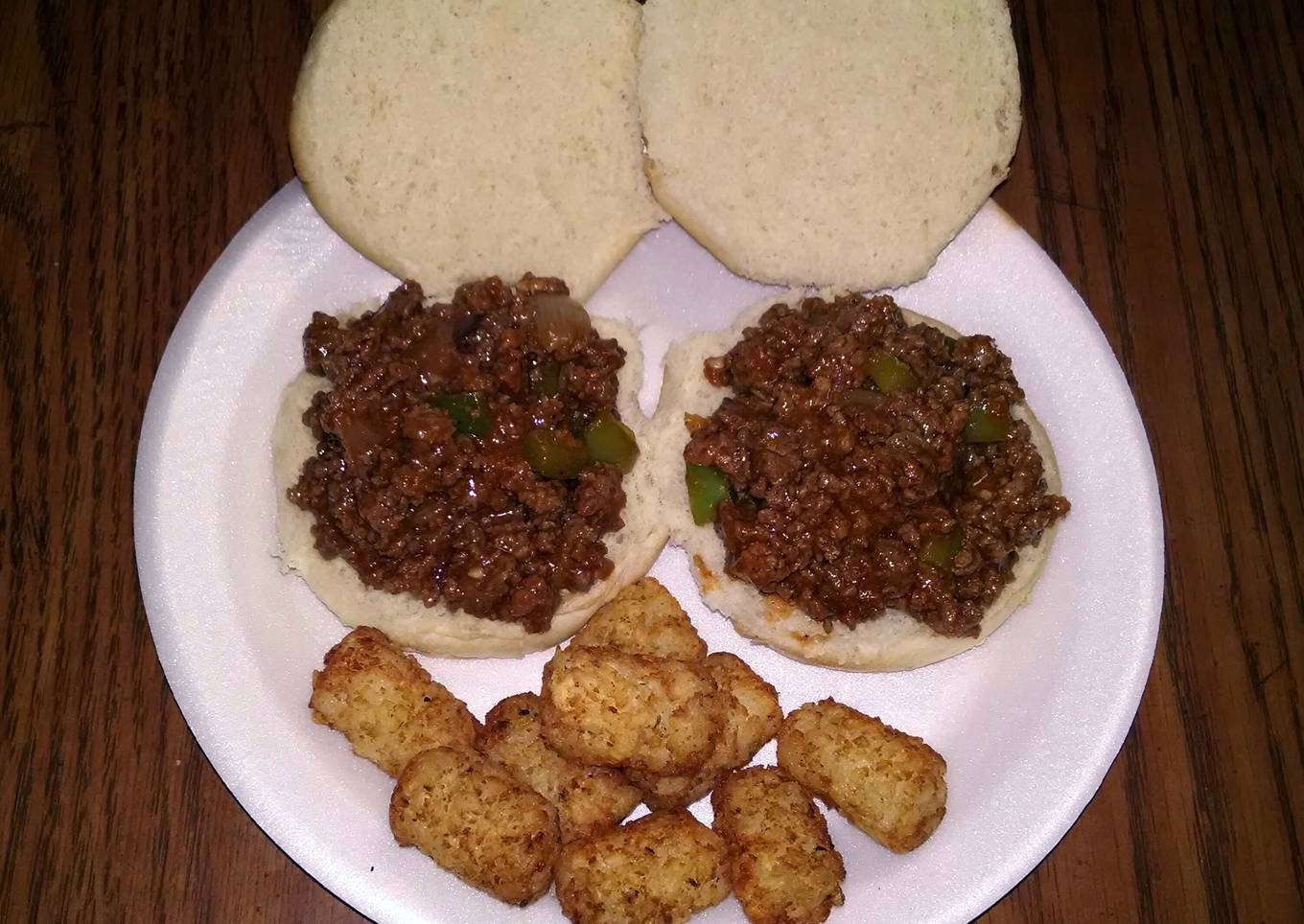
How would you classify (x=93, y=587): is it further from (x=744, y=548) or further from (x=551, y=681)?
(x=744, y=548)

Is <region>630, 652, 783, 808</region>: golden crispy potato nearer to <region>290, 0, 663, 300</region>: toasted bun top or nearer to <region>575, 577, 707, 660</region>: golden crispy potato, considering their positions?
<region>575, 577, 707, 660</region>: golden crispy potato

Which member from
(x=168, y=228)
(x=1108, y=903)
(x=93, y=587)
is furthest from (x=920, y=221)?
(x=93, y=587)

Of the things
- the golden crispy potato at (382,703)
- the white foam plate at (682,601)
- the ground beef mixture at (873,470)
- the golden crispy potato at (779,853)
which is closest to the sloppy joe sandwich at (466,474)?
the golden crispy potato at (382,703)

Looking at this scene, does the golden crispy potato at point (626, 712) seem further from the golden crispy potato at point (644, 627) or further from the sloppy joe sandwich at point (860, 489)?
the sloppy joe sandwich at point (860, 489)

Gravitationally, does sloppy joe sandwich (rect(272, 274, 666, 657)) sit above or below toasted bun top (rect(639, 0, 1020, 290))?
below

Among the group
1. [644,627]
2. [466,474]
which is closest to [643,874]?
[644,627]

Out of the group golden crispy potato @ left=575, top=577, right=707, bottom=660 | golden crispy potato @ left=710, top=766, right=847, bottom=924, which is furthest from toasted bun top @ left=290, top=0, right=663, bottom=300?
golden crispy potato @ left=710, top=766, right=847, bottom=924

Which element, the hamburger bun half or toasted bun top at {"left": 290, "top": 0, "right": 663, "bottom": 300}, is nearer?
the hamburger bun half
